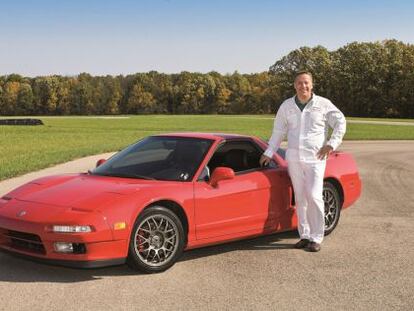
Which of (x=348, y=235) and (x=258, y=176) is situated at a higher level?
(x=258, y=176)

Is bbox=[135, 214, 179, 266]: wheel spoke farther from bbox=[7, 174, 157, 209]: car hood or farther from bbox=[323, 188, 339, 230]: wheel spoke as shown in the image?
bbox=[323, 188, 339, 230]: wheel spoke

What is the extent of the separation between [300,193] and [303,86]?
115 cm

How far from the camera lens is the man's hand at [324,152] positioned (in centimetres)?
636

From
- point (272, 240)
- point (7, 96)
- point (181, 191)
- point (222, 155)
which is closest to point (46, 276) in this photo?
point (181, 191)

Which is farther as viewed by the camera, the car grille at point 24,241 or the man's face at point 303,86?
the man's face at point 303,86

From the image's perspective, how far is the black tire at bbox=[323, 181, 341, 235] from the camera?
285 inches

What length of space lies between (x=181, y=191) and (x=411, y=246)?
2.80 metres

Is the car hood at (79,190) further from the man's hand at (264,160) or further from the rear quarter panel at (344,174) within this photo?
the rear quarter panel at (344,174)

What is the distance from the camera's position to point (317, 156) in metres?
6.42

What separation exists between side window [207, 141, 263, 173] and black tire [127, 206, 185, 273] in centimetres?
100

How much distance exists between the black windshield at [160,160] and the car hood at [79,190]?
0.21m

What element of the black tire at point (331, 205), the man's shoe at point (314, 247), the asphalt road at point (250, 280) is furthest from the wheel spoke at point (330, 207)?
the man's shoe at point (314, 247)

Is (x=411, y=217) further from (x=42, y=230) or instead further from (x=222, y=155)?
(x=42, y=230)

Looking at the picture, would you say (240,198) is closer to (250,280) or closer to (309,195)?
(309,195)
